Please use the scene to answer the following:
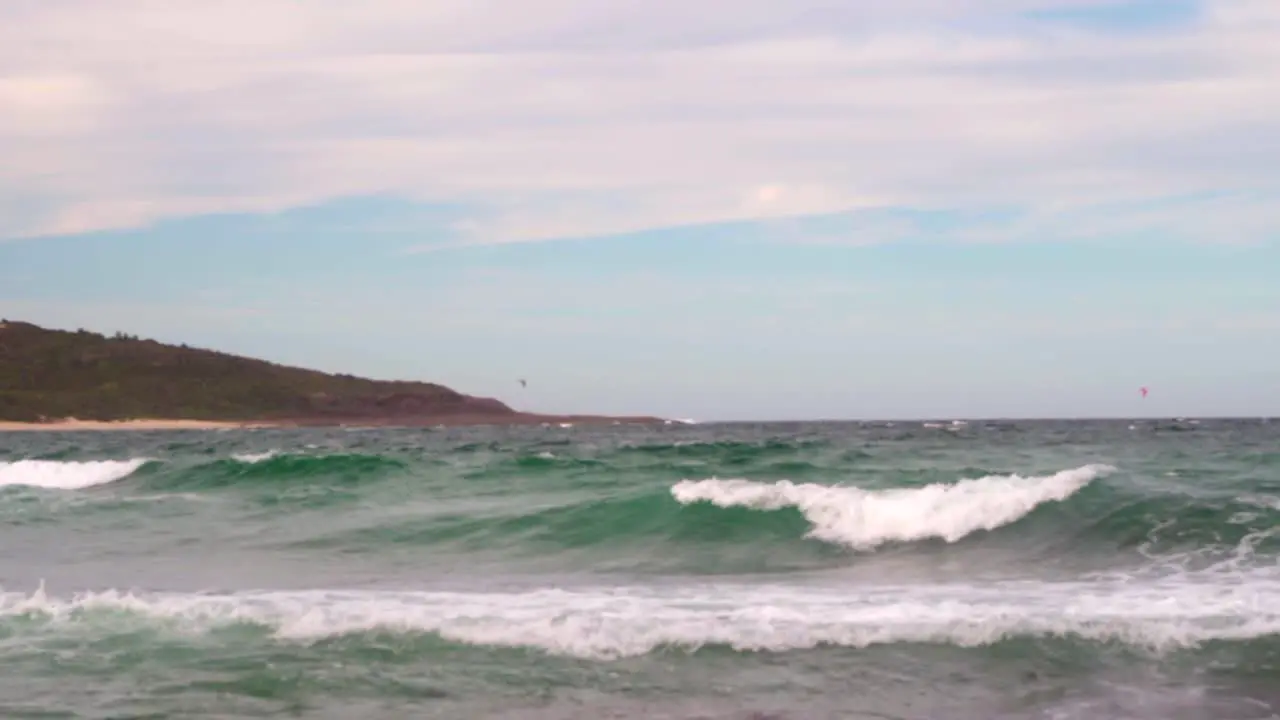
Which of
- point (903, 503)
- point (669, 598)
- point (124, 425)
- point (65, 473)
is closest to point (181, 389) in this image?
point (124, 425)

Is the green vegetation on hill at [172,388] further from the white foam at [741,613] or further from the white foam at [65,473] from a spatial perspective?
the white foam at [741,613]

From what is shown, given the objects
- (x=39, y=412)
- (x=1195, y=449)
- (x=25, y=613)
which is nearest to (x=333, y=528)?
(x=25, y=613)

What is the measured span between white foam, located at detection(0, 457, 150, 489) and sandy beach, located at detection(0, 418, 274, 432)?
52.8 metres

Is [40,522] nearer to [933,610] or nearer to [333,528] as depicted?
[333,528]

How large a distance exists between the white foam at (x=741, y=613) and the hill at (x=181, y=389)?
287ft

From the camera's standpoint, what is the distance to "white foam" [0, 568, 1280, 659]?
1041 cm

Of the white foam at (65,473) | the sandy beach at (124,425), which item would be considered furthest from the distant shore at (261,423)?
the white foam at (65,473)

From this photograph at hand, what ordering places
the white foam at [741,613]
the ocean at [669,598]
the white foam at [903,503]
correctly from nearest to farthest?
the ocean at [669,598], the white foam at [741,613], the white foam at [903,503]

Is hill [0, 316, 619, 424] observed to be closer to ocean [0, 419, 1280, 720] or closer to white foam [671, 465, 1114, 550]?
ocean [0, 419, 1280, 720]

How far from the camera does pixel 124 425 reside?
297ft

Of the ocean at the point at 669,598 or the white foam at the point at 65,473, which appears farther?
the white foam at the point at 65,473

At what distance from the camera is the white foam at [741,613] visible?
10.4m

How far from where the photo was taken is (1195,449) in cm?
3055

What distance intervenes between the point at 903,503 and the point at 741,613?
7.42 m
